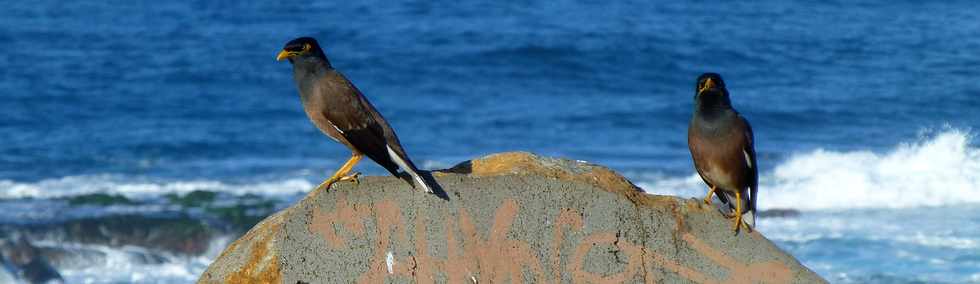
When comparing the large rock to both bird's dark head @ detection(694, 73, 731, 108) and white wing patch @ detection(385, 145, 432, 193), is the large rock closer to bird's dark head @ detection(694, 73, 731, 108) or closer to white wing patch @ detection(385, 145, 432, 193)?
white wing patch @ detection(385, 145, 432, 193)

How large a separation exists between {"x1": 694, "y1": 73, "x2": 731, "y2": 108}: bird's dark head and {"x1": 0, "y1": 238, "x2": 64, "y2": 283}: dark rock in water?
352 inches

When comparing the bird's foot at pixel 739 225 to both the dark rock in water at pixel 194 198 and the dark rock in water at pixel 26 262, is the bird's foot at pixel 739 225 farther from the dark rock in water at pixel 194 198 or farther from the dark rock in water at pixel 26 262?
the dark rock in water at pixel 194 198

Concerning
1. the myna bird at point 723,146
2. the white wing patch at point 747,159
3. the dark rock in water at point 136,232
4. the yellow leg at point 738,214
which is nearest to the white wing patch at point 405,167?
the myna bird at point 723,146

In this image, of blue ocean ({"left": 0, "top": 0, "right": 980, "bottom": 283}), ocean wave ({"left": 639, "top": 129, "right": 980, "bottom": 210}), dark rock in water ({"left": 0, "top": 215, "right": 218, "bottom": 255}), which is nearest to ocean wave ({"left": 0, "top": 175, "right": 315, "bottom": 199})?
blue ocean ({"left": 0, "top": 0, "right": 980, "bottom": 283})

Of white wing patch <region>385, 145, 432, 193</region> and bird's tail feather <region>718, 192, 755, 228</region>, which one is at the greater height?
bird's tail feather <region>718, 192, 755, 228</region>

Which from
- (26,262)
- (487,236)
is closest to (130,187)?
(26,262)

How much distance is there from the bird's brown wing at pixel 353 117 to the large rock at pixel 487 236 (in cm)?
33

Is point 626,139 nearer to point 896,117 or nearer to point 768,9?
point 896,117

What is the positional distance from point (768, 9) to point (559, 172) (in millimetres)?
26423

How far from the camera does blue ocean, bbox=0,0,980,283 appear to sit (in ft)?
54.8

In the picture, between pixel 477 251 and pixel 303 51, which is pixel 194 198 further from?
→ pixel 477 251

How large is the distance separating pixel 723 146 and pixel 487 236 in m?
1.19

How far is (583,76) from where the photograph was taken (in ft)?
90.7

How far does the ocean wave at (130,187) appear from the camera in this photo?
61.7 ft
